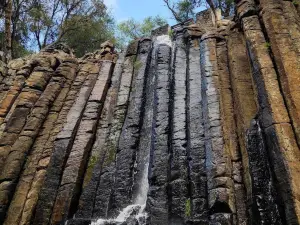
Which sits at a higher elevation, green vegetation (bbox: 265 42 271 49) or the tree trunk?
the tree trunk

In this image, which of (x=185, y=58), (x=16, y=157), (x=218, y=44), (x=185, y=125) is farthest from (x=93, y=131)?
(x=218, y=44)

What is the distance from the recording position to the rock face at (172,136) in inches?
271

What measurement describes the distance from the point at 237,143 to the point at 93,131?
194 inches

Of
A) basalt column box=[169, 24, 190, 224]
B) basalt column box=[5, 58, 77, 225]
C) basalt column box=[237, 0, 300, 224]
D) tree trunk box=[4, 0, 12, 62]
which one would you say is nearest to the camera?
basalt column box=[237, 0, 300, 224]

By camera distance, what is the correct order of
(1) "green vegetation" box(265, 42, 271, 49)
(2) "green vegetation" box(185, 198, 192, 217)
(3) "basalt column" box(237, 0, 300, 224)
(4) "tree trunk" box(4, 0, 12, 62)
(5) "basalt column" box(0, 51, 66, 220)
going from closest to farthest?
1. (3) "basalt column" box(237, 0, 300, 224)
2. (2) "green vegetation" box(185, 198, 192, 217)
3. (1) "green vegetation" box(265, 42, 271, 49)
4. (5) "basalt column" box(0, 51, 66, 220)
5. (4) "tree trunk" box(4, 0, 12, 62)

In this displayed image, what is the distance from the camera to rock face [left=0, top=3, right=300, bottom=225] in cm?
687

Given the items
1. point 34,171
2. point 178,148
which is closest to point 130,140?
point 178,148

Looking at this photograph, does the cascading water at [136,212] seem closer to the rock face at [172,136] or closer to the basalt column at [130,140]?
the rock face at [172,136]

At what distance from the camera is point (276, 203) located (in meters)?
6.02

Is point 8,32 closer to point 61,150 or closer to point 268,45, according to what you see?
point 61,150

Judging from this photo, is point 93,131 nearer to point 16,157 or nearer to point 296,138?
point 16,157

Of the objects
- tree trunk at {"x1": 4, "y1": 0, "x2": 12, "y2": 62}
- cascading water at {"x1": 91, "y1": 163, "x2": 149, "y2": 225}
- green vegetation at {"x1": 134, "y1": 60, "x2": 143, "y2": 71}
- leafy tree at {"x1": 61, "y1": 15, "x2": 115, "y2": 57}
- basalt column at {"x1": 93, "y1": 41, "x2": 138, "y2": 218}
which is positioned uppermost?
leafy tree at {"x1": 61, "y1": 15, "x2": 115, "y2": 57}

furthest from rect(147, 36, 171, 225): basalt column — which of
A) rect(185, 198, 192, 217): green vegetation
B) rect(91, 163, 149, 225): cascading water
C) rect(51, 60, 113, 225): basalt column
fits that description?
rect(51, 60, 113, 225): basalt column

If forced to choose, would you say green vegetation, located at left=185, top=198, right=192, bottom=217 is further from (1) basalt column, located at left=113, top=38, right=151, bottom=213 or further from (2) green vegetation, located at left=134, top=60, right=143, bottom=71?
(2) green vegetation, located at left=134, top=60, right=143, bottom=71
